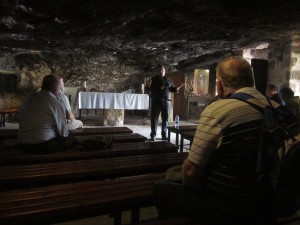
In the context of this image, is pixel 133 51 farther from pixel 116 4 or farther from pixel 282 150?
pixel 282 150

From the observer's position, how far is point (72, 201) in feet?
5.52

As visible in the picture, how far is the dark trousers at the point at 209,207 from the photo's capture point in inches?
56.3

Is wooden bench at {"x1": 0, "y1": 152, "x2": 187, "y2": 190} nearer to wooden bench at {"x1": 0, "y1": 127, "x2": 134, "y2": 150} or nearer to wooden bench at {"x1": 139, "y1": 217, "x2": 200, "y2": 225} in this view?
wooden bench at {"x1": 139, "y1": 217, "x2": 200, "y2": 225}

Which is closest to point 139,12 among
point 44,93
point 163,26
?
point 163,26

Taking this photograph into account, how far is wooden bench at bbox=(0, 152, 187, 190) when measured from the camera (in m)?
2.10

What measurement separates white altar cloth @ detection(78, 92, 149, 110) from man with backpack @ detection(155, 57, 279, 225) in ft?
21.9

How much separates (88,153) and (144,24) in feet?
10.4

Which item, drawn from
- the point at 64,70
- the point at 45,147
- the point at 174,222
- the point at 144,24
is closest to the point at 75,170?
the point at 45,147

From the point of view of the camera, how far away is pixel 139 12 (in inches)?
172

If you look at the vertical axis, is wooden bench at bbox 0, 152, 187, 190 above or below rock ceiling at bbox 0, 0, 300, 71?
below

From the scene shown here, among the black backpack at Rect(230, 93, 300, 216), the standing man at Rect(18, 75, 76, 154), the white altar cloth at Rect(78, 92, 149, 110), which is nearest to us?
the black backpack at Rect(230, 93, 300, 216)

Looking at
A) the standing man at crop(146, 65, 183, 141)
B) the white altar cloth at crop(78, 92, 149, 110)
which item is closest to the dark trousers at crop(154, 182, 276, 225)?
the standing man at crop(146, 65, 183, 141)

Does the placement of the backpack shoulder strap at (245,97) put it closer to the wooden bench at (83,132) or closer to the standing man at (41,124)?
the standing man at (41,124)

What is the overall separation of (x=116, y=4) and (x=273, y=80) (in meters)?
3.85
